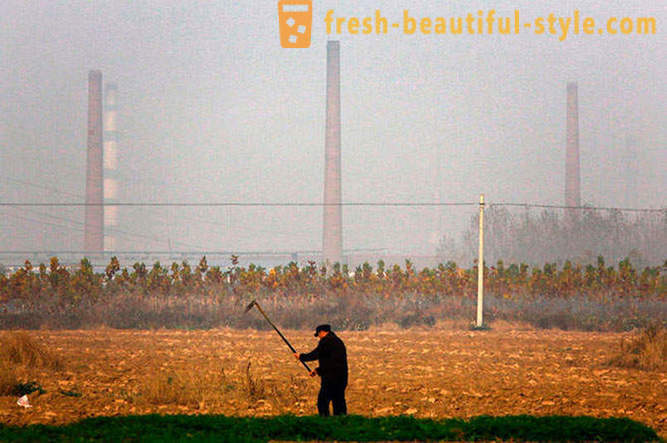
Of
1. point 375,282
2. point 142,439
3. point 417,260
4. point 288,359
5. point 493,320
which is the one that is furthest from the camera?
point 417,260

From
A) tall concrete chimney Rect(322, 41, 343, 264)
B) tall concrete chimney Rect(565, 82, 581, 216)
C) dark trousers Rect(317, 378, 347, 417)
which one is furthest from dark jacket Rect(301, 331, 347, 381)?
tall concrete chimney Rect(565, 82, 581, 216)

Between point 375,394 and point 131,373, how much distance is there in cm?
735

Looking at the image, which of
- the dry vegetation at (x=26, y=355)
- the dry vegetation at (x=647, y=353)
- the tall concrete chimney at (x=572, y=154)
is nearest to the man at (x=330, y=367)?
the dry vegetation at (x=26, y=355)

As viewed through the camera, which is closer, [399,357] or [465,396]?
[465,396]

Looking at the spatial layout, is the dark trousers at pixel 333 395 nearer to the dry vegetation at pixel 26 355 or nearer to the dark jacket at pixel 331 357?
the dark jacket at pixel 331 357

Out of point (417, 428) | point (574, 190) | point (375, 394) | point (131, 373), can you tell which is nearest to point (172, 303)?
point (131, 373)

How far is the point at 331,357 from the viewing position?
610 inches

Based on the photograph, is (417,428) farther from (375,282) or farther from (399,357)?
(375,282)

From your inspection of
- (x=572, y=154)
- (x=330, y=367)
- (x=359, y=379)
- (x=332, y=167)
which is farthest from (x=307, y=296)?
(x=572, y=154)

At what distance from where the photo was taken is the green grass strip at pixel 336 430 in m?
14.1

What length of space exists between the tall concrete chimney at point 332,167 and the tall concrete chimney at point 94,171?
781 inches

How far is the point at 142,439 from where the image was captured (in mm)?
13609

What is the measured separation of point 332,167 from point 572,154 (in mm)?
20341

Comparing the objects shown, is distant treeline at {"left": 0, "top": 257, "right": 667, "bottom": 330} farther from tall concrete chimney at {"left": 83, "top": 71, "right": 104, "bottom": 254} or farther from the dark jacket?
tall concrete chimney at {"left": 83, "top": 71, "right": 104, "bottom": 254}
